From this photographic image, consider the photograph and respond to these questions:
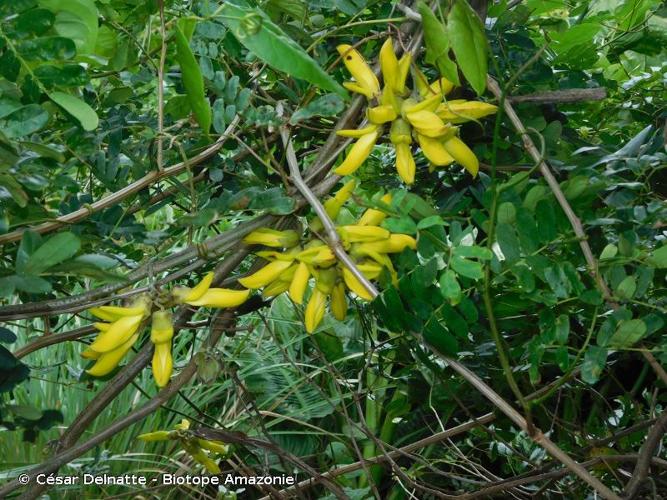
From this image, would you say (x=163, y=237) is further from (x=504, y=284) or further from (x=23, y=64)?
(x=504, y=284)

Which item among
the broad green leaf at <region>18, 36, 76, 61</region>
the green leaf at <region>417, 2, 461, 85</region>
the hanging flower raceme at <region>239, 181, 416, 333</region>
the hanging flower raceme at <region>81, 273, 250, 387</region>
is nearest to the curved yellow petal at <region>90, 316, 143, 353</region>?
the hanging flower raceme at <region>81, 273, 250, 387</region>

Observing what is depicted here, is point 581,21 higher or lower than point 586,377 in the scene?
higher

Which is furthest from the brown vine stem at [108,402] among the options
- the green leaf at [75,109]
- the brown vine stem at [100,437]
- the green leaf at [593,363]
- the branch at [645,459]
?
the branch at [645,459]

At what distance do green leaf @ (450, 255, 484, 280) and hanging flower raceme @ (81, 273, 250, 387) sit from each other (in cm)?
18

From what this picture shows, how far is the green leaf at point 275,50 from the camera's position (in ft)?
1.69

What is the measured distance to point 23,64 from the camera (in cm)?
60

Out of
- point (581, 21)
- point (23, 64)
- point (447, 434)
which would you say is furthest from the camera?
point (447, 434)

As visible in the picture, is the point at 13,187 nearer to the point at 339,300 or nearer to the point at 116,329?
the point at 116,329

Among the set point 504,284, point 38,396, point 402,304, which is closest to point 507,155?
point 504,284

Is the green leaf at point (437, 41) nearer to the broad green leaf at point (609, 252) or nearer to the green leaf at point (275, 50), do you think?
the green leaf at point (275, 50)

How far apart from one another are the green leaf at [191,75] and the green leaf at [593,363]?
39 cm

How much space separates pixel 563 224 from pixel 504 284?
8.8 inches

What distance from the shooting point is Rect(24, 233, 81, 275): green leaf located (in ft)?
2.14

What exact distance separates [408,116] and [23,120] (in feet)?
1.00
